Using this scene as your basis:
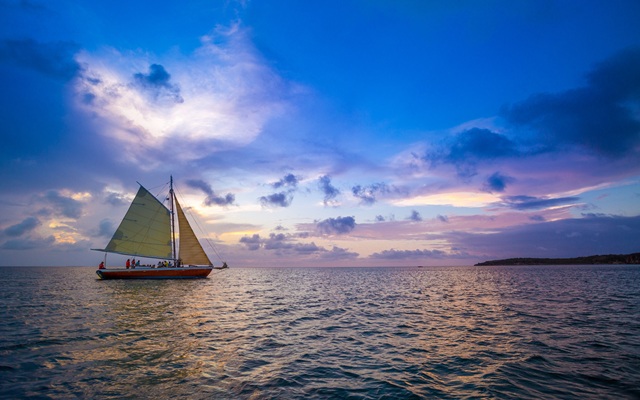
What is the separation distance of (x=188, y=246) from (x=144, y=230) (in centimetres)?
883

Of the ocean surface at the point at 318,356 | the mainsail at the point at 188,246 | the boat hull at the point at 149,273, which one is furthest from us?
the mainsail at the point at 188,246

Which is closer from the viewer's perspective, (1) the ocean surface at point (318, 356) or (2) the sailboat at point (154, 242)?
(1) the ocean surface at point (318, 356)

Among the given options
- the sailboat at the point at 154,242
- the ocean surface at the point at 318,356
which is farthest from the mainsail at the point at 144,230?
the ocean surface at the point at 318,356

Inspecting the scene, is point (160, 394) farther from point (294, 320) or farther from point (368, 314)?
point (368, 314)

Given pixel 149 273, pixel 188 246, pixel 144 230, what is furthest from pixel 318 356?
pixel 188 246

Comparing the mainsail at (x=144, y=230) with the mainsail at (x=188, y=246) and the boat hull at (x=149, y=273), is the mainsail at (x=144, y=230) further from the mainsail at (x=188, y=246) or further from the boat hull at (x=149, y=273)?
the boat hull at (x=149, y=273)

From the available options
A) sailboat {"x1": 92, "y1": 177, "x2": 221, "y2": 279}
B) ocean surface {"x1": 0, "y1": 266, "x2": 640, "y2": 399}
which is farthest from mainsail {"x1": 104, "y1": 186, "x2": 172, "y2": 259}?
ocean surface {"x1": 0, "y1": 266, "x2": 640, "y2": 399}

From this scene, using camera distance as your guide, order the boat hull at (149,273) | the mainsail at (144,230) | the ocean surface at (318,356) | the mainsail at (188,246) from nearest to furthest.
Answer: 1. the ocean surface at (318,356)
2. the mainsail at (144,230)
3. the boat hull at (149,273)
4. the mainsail at (188,246)

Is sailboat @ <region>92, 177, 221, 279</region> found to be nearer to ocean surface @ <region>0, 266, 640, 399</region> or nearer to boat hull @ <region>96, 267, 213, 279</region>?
boat hull @ <region>96, 267, 213, 279</region>

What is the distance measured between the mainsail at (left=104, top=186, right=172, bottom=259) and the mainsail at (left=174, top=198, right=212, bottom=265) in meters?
2.52

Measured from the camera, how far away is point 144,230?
6328 cm

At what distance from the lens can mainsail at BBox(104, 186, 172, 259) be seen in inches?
2395

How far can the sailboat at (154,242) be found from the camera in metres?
61.3

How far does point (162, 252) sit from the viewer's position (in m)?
65.9
